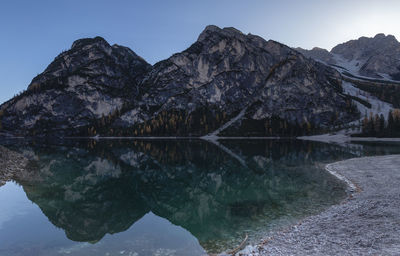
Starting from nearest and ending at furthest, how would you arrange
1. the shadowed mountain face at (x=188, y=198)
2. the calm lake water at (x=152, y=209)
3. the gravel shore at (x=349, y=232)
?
the gravel shore at (x=349, y=232) < the calm lake water at (x=152, y=209) < the shadowed mountain face at (x=188, y=198)

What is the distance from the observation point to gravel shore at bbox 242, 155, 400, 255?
16375mm

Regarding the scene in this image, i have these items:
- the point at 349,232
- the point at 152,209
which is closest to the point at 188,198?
the point at 152,209

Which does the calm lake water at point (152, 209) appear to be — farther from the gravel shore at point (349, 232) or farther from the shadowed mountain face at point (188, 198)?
the gravel shore at point (349, 232)

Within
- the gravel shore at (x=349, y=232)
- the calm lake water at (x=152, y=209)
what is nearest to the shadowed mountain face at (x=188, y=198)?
the calm lake water at (x=152, y=209)

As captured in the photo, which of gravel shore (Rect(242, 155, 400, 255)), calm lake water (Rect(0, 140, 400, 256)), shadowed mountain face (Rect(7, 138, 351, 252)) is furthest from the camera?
shadowed mountain face (Rect(7, 138, 351, 252))

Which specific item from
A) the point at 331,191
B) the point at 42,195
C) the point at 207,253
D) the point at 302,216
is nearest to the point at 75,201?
the point at 42,195

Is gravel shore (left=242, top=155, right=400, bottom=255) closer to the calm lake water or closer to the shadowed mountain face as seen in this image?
the calm lake water

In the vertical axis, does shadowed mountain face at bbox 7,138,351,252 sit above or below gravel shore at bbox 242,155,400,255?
below

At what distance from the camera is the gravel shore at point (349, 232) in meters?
16.4

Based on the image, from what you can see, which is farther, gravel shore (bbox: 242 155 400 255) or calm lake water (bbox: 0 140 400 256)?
calm lake water (bbox: 0 140 400 256)

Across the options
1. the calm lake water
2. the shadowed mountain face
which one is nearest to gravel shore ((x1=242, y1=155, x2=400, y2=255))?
the calm lake water

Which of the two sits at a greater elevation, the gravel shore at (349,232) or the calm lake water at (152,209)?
the gravel shore at (349,232)

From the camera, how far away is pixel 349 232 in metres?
19.2

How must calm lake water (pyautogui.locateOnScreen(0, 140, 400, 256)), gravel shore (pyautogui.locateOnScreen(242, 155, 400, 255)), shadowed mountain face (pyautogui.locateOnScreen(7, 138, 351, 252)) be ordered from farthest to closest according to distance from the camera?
shadowed mountain face (pyautogui.locateOnScreen(7, 138, 351, 252)) < calm lake water (pyautogui.locateOnScreen(0, 140, 400, 256)) < gravel shore (pyautogui.locateOnScreen(242, 155, 400, 255))
